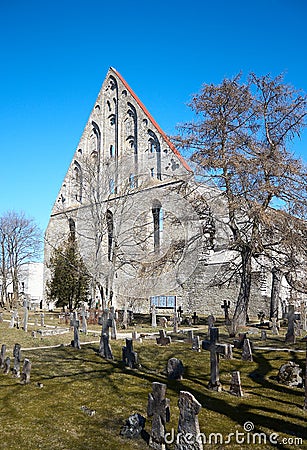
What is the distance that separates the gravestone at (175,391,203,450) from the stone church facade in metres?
14.6

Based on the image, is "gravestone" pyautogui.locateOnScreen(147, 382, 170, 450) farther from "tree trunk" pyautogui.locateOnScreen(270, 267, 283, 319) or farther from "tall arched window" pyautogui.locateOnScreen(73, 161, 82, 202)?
"tall arched window" pyautogui.locateOnScreen(73, 161, 82, 202)

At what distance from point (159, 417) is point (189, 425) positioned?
649 mm

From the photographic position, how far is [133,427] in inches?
216

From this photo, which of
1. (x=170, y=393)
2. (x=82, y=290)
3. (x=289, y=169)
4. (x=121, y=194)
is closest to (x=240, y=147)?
(x=289, y=169)

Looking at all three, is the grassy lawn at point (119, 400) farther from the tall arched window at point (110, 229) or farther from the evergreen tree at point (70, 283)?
the evergreen tree at point (70, 283)

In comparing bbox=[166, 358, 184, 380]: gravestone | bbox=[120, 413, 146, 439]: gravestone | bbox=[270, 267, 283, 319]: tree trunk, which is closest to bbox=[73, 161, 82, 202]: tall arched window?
bbox=[270, 267, 283, 319]: tree trunk

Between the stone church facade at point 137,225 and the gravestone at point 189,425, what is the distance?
575 inches

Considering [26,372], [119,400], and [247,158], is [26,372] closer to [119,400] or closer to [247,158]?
[119,400]

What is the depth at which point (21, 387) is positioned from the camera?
26.4 feet

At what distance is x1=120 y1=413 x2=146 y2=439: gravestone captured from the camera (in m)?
5.45

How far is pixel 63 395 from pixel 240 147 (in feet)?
34.8

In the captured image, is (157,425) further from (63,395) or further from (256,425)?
(63,395)

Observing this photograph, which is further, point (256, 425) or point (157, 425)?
point (256, 425)

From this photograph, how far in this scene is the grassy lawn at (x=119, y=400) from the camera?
18.2 ft
